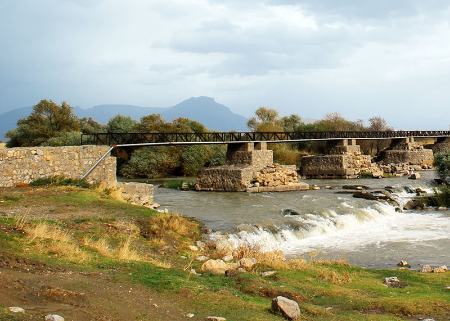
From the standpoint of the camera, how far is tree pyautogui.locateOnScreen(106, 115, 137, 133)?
61500mm

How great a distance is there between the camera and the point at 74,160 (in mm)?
25781

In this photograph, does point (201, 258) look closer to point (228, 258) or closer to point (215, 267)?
point (228, 258)

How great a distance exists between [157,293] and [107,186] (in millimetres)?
17444

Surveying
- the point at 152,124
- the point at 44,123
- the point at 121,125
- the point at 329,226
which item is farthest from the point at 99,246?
the point at 121,125

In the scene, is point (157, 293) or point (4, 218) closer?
point (157, 293)

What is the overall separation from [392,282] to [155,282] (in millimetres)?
6787

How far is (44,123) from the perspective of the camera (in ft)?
187

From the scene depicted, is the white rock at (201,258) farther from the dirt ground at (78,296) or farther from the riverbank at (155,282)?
the dirt ground at (78,296)

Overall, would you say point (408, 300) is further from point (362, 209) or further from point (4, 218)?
point (362, 209)

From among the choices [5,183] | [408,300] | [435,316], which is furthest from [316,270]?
[5,183]

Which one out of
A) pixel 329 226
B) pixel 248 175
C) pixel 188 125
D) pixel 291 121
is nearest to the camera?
pixel 329 226

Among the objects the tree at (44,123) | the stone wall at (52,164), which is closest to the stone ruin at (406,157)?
the tree at (44,123)

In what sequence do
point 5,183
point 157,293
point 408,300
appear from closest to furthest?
point 157,293 < point 408,300 < point 5,183

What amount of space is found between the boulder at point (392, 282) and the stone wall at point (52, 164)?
1640 centimetres
